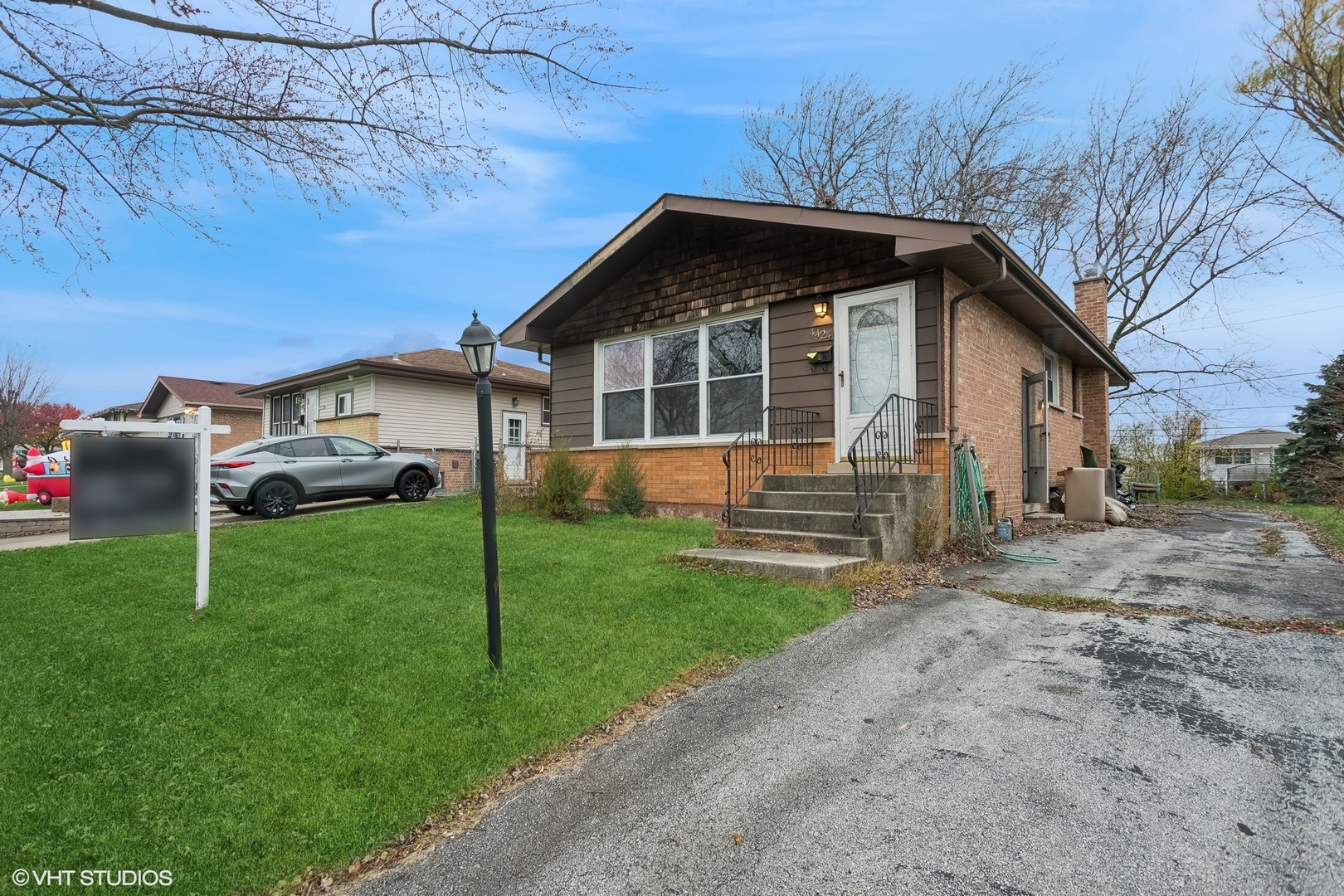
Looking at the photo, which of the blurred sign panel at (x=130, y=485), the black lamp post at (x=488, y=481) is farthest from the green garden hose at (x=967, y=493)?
the blurred sign panel at (x=130, y=485)

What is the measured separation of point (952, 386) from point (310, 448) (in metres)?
10.7

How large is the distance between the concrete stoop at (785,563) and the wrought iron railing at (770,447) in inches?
81.3

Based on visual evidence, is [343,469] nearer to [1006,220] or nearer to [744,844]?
[744,844]

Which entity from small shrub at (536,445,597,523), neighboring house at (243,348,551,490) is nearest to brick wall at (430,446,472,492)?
neighboring house at (243,348,551,490)

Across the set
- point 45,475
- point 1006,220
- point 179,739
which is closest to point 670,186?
point 179,739

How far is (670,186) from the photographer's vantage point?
9312 millimetres

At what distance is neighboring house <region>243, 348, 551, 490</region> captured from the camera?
18.4m

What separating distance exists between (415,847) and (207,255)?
18.5ft

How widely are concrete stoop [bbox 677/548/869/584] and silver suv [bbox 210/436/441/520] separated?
8189 millimetres

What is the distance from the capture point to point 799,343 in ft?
27.5

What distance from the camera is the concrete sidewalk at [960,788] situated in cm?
208

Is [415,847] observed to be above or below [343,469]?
below

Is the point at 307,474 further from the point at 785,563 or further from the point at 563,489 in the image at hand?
the point at 785,563

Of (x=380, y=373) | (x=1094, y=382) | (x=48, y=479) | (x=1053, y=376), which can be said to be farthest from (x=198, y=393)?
(x=1094, y=382)
